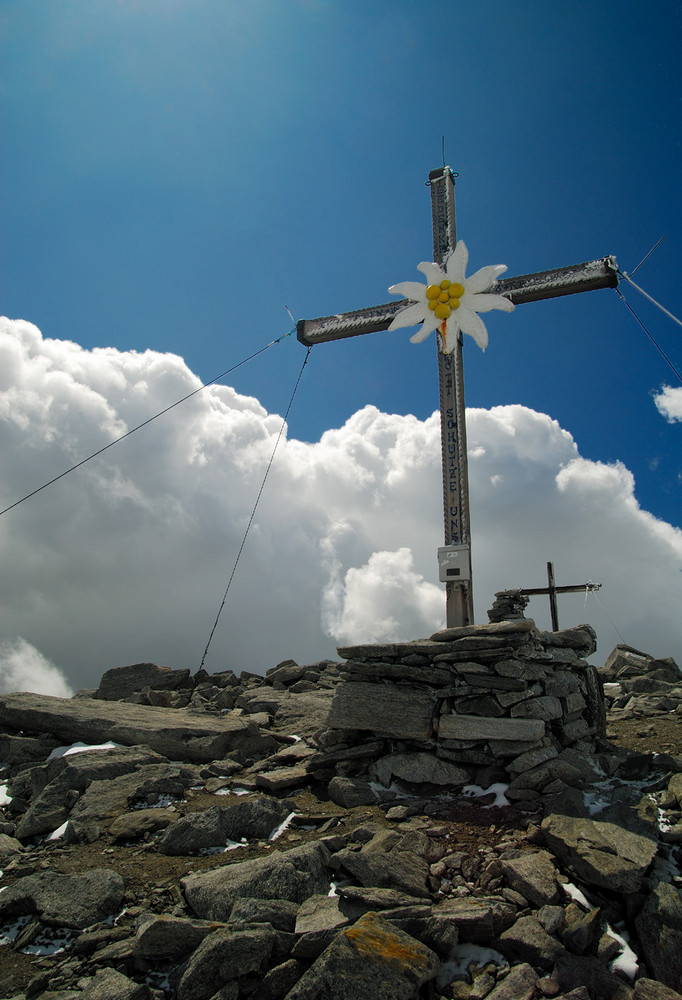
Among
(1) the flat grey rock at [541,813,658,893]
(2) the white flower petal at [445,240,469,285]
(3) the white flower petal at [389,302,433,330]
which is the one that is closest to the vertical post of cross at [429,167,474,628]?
(3) the white flower petal at [389,302,433,330]

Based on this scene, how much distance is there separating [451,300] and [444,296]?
0.51 feet

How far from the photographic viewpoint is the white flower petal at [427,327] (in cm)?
1088

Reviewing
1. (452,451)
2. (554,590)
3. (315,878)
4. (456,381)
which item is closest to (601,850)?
(315,878)

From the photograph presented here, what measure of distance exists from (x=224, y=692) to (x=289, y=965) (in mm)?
9268

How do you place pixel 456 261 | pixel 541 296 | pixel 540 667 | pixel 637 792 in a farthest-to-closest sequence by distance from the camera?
pixel 541 296
pixel 456 261
pixel 540 667
pixel 637 792

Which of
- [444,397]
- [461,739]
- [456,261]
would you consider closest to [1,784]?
[461,739]

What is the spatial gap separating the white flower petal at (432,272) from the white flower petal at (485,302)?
0.60m

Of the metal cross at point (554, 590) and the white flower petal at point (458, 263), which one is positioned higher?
the white flower petal at point (458, 263)

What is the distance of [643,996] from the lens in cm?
424

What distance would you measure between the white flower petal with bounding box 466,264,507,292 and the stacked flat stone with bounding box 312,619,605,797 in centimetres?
604

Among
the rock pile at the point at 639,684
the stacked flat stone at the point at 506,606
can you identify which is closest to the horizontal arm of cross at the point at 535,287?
the stacked flat stone at the point at 506,606

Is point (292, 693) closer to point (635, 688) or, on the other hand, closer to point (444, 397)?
point (444, 397)

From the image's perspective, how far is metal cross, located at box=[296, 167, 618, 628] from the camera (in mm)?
10281

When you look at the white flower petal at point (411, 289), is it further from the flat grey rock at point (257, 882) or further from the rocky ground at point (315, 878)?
the flat grey rock at point (257, 882)
